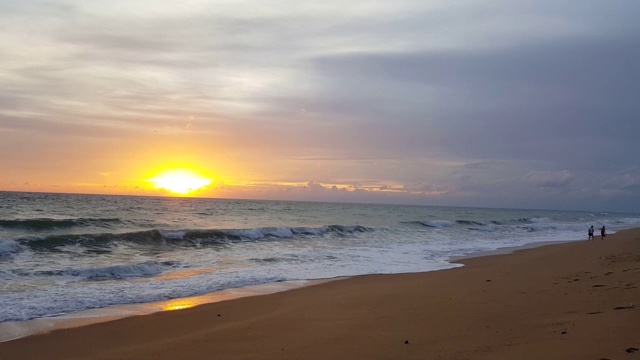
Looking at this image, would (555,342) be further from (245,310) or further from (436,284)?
(436,284)

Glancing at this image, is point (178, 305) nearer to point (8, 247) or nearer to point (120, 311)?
point (120, 311)

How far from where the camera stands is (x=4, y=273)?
43.6 feet

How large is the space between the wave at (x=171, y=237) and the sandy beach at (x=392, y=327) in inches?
540

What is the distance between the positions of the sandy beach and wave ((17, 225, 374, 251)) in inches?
540

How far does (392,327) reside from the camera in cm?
730

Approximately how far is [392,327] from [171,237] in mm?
20234

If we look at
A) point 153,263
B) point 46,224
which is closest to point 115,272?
point 153,263

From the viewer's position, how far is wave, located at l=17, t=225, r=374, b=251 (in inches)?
829

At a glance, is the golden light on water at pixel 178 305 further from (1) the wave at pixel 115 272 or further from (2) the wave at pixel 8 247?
(2) the wave at pixel 8 247

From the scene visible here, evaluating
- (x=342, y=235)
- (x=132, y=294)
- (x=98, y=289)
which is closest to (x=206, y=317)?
(x=132, y=294)

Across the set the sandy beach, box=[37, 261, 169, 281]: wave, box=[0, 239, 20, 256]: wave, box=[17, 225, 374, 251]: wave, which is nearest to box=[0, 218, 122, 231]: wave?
box=[17, 225, 374, 251]: wave

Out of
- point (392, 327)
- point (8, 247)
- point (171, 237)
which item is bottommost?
point (171, 237)

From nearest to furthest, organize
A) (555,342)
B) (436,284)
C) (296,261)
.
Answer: (555,342) → (436,284) → (296,261)

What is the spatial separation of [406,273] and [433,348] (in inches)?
388
